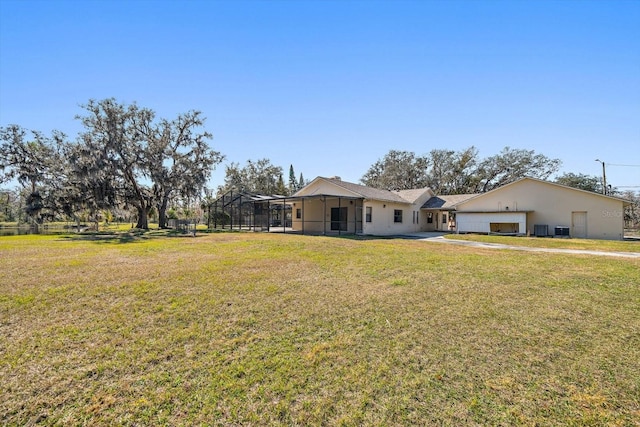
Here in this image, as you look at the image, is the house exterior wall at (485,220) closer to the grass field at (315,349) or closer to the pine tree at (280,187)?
the grass field at (315,349)

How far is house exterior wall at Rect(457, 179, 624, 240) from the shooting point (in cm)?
1831

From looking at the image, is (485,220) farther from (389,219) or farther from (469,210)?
(389,219)

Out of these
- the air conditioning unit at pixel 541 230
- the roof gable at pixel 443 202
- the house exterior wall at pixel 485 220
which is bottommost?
the air conditioning unit at pixel 541 230

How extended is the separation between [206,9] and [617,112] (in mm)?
22915

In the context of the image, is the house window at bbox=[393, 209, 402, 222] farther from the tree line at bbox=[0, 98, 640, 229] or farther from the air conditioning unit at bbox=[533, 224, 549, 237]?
the tree line at bbox=[0, 98, 640, 229]

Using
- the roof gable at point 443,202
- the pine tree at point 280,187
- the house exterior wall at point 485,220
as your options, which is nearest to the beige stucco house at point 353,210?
the roof gable at point 443,202

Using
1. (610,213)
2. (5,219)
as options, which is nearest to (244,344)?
(610,213)

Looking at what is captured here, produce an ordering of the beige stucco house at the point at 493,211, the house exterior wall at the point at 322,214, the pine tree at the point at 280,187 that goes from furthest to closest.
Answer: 1. the pine tree at the point at 280,187
2. the house exterior wall at the point at 322,214
3. the beige stucco house at the point at 493,211

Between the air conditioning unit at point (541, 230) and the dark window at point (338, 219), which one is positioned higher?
the dark window at point (338, 219)

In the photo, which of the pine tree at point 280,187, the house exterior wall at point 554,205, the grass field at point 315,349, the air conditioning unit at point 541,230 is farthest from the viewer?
the pine tree at point 280,187

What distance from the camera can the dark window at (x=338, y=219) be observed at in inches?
848

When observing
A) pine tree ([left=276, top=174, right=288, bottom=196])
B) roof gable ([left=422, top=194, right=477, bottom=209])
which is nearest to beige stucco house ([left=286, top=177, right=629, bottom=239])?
roof gable ([left=422, top=194, right=477, bottom=209])

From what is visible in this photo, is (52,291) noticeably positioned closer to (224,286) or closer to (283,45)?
(224,286)

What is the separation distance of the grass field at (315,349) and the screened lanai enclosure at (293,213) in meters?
13.8
